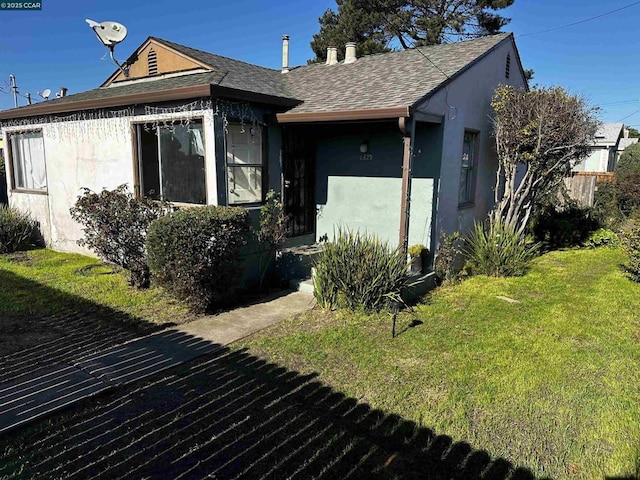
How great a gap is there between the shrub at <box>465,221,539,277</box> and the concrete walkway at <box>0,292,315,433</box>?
378cm

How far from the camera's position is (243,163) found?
720cm

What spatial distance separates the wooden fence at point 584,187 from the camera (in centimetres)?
1334

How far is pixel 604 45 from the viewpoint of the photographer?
18766 mm

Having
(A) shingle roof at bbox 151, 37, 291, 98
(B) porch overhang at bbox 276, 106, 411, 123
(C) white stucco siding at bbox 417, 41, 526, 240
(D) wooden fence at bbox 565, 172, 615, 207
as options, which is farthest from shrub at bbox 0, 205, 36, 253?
(D) wooden fence at bbox 565, 172, 615, 207

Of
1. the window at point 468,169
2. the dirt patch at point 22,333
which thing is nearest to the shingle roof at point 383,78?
the window at point 468,169

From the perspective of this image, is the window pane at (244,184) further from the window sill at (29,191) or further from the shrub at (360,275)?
the window sill at (29,191)

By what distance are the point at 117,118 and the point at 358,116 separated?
176 inches

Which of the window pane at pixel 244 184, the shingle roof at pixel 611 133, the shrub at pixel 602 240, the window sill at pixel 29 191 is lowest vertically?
the shrub at pixel 602 240

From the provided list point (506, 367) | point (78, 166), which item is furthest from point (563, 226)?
point (78, 166)

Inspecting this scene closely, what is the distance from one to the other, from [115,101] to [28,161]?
4.57 meters

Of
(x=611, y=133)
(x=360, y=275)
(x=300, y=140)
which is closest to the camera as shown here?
(x=360, y=275)

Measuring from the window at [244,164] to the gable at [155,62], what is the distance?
278cm

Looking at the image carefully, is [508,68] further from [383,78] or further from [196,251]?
[196,251]

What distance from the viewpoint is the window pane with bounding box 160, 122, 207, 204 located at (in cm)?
702
